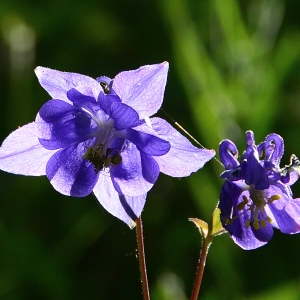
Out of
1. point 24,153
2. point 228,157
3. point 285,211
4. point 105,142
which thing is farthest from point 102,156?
point 285,211

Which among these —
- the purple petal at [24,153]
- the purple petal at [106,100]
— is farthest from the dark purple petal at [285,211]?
the purple petal at [24,153]

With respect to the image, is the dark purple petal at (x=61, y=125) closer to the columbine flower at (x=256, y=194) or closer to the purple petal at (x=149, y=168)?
the purple petal at (x=149, y=168)

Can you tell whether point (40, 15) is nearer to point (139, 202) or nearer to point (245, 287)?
point (245, 287)

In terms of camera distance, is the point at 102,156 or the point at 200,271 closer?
the point at 200,271

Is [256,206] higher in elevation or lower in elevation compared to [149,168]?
lower

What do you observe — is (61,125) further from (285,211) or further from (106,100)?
(285,211)

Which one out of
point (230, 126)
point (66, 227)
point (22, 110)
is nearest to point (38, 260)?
point (66, 227)
